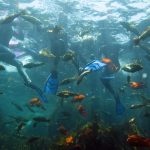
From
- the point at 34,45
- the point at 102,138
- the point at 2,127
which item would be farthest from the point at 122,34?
the point at 2,127

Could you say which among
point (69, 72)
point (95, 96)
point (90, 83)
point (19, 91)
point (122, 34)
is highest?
point (122, 34)

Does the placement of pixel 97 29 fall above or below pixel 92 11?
below

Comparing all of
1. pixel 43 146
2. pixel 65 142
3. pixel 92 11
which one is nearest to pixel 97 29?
pixel 92 11

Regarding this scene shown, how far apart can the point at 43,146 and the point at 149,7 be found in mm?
12368

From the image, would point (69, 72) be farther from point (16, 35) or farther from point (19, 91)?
point (19, 91)

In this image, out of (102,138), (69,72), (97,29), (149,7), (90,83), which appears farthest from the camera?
(90,83)

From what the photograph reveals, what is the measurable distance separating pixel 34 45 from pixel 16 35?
2.24m

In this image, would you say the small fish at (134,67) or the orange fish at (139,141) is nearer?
the orange fish at (139,141)

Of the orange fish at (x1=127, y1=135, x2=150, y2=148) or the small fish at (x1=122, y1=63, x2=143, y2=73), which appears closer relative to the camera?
the orange fish at (x1=127, y1=135, x2=150, y2=148)

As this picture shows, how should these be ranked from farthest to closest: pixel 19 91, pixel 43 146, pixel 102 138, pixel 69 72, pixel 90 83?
pixel 19 91 → pixel 90 83 → pixel 69 72 → pixel 43 146 → pixel 102 138

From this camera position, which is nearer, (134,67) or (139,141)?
(139,141)

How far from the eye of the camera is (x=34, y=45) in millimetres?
21562

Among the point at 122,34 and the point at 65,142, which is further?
the point at 122,34

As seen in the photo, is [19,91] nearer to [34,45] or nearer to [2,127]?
[2,127]
